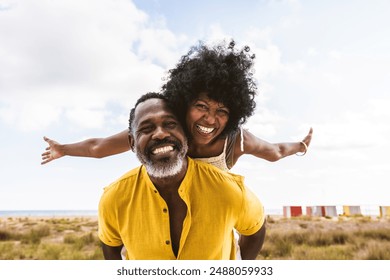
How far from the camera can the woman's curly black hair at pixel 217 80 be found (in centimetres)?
244

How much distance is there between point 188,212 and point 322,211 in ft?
10.0

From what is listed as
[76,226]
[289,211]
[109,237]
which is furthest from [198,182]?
[76,226]

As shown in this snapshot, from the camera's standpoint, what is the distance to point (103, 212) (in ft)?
7.70

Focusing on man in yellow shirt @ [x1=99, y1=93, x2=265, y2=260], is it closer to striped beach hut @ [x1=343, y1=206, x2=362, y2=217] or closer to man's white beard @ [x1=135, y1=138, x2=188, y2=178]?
man's white beard @ [x1=135, y1=138, x2=188, y2=178]

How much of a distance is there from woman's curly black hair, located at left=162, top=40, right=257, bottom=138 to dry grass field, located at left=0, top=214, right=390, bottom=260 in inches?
129

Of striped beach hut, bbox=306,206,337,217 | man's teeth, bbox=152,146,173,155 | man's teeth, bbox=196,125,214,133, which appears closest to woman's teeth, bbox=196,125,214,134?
man's teeth, bbox=196,125,214,133

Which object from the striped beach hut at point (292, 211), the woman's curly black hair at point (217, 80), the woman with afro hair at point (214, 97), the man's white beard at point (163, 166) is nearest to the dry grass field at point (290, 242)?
the striped beach hut at point (292, 211)

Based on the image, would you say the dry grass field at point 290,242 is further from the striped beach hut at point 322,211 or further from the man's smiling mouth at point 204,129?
the man's smiling mouth at point 204,129

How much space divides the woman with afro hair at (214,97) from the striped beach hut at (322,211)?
2.42 meters

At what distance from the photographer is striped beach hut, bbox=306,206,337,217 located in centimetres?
486

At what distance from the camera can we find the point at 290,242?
601 cm

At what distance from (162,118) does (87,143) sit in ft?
3.44
